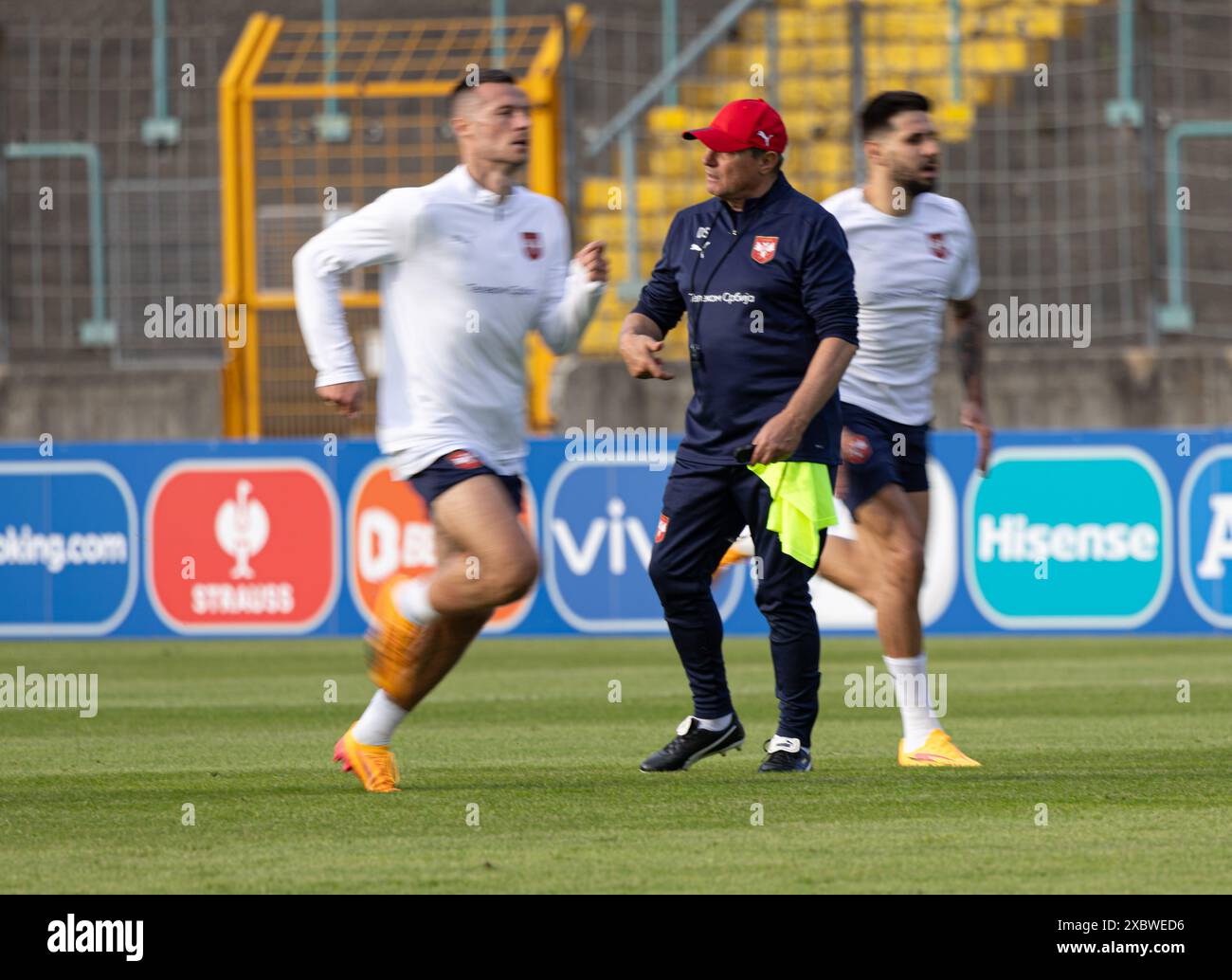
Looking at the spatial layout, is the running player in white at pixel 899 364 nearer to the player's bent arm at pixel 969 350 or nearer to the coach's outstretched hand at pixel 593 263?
the player's bent arm at pixel 969 350

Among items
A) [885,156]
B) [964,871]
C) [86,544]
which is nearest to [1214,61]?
[86,544]

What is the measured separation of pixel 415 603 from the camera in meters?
6.96

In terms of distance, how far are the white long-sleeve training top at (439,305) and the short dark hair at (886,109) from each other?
128 centimetres

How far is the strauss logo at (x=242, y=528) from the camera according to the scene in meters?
14.8

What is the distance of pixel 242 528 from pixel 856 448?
7706 millimetres

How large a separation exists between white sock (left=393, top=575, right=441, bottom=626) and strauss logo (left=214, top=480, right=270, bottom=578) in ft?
25.8

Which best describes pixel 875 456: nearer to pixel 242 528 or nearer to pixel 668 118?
pixel 242 528

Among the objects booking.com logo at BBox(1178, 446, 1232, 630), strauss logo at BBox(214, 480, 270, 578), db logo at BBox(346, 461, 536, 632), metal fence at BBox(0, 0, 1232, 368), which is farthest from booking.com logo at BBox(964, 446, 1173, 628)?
strauss logo at BBox(214, 480, 270, 578)

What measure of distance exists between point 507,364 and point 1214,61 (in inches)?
476

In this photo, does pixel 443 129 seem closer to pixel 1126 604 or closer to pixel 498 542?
pixel 1126 604

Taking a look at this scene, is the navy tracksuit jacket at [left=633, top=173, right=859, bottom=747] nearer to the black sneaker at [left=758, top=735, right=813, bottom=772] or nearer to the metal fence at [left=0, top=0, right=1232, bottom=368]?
the black sneaker at [left=758, top=735, right=813, bottom=772]

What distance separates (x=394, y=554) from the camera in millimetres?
14578
